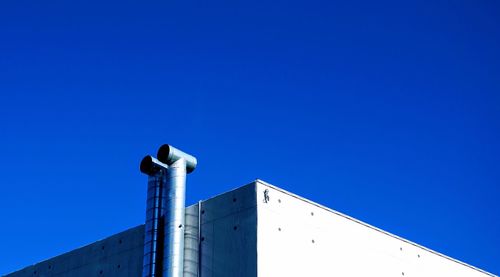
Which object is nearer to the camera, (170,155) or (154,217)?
(154,217)

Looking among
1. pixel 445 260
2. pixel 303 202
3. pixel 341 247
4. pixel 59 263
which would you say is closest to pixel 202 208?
pixel 303 202

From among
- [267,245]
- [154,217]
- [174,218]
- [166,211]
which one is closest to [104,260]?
[154,217]

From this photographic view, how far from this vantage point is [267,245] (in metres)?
20.3

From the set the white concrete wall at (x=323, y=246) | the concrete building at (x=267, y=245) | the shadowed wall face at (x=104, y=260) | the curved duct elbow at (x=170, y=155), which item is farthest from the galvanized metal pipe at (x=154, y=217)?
the white concrete wall at (x=323, y=246)

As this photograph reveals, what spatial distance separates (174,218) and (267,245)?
3.39m

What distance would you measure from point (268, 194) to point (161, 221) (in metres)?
3.85

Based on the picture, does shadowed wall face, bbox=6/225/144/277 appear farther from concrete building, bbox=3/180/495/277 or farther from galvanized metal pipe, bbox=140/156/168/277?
galvanized metal pipe, bbox=140/156/168/277

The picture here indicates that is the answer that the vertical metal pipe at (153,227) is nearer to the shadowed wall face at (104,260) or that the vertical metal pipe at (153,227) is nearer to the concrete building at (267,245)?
the concrete building at (267,245)

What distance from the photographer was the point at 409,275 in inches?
995

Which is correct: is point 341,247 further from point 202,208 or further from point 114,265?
point 114,265

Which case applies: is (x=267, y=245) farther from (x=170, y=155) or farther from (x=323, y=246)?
(x=170, y=155)

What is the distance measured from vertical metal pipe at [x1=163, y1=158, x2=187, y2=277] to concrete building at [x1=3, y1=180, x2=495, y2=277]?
393 millimetres

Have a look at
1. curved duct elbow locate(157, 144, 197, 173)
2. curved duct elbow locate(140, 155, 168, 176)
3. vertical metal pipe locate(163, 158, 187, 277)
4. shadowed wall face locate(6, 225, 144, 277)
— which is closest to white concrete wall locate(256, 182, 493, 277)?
vertical metal pipe locate(163, 158, 187, 277)

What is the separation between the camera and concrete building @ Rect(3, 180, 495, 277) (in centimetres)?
2052
